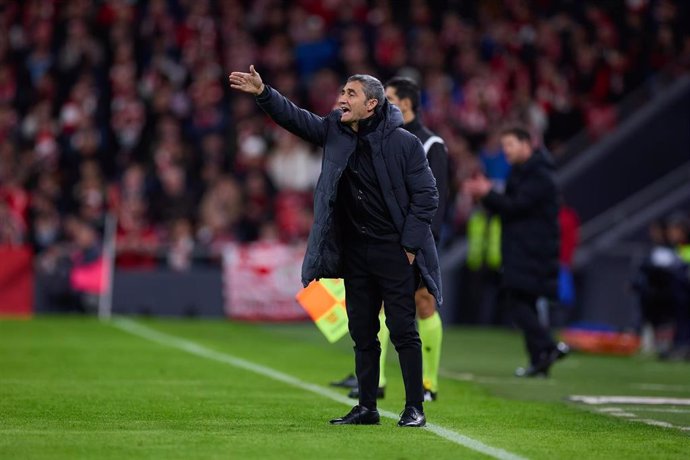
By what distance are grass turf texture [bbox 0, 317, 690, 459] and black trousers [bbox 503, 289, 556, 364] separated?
0.34m

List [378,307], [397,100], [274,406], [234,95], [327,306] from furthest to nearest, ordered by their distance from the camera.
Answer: [234,95] → [327,306] → [397,100] → [274,406] → [378,307]

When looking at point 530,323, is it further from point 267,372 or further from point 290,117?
point 290,117

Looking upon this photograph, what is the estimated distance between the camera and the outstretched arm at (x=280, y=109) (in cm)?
893

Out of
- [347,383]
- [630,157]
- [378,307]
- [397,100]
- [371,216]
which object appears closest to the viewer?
[371,216]

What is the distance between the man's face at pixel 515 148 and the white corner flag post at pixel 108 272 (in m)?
10.2

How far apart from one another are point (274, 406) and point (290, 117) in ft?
7.62

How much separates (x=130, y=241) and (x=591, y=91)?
8001 millimetres

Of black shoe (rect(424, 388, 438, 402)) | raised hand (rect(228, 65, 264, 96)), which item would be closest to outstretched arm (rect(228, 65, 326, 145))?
raised hand (rect(228, 65, 264, 96))

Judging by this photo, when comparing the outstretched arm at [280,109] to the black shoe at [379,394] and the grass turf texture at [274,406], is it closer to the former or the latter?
the grass turf texture at [274,406]

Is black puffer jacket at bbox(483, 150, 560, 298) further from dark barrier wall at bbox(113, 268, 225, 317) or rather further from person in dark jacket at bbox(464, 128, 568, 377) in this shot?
dark barrier wall at bbox(113, 268, 225, 317)

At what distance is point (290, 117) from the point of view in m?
9.13

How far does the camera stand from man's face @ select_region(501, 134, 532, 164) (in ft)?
46.8

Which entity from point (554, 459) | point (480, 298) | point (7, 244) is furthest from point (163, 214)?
point (554, 459)

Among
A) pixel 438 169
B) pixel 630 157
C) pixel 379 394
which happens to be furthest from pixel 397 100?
pixel 630 157
